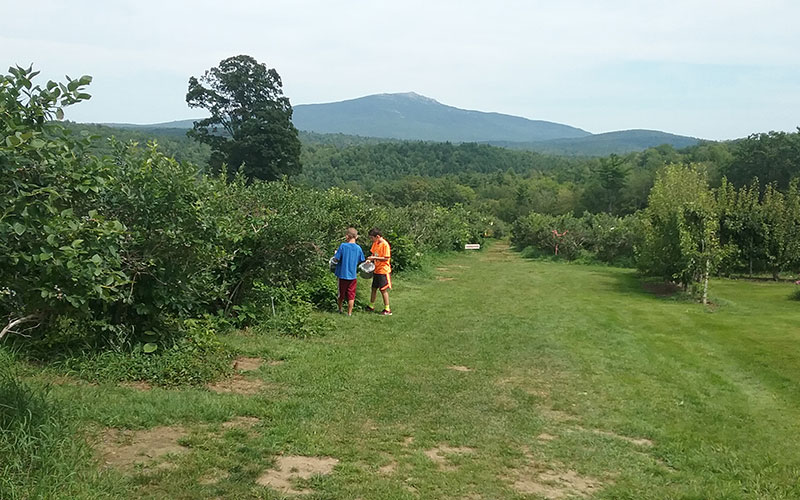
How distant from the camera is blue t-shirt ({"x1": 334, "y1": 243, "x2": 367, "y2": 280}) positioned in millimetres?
10766

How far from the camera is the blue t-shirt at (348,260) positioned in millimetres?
10766

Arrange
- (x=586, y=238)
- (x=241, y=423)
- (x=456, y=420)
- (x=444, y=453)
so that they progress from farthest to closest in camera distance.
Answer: (x=586, y=238)
(x=456, y=420)
(x=241, y=423)
(x=444, y=453)

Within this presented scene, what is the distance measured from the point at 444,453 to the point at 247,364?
3.26 meters

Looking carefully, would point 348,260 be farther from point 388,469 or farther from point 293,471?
point 293,471

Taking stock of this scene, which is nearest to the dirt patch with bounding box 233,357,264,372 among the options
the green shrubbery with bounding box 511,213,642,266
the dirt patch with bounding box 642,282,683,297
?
the dirt patch with bounding box 642,282,683,297

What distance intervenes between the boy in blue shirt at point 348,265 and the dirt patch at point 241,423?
549cm

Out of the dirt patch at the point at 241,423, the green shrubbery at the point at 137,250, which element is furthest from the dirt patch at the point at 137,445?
the green shrubbery at the point at 137,250

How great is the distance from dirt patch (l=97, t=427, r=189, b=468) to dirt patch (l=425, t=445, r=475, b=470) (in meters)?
1.95

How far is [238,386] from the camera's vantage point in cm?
650

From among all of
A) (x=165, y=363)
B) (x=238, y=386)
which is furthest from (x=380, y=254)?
(x=165, y=363)

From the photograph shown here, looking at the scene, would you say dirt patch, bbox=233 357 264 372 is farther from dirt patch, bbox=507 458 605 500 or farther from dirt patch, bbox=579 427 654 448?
dirt patch, bbox=579 427 654 448

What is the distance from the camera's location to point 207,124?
45.2 meters

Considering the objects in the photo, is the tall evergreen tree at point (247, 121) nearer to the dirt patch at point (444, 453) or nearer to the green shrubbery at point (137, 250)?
A: the green shrubbery at point (137, 250)

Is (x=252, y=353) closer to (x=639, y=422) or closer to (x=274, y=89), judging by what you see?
(x=639, y=422)
